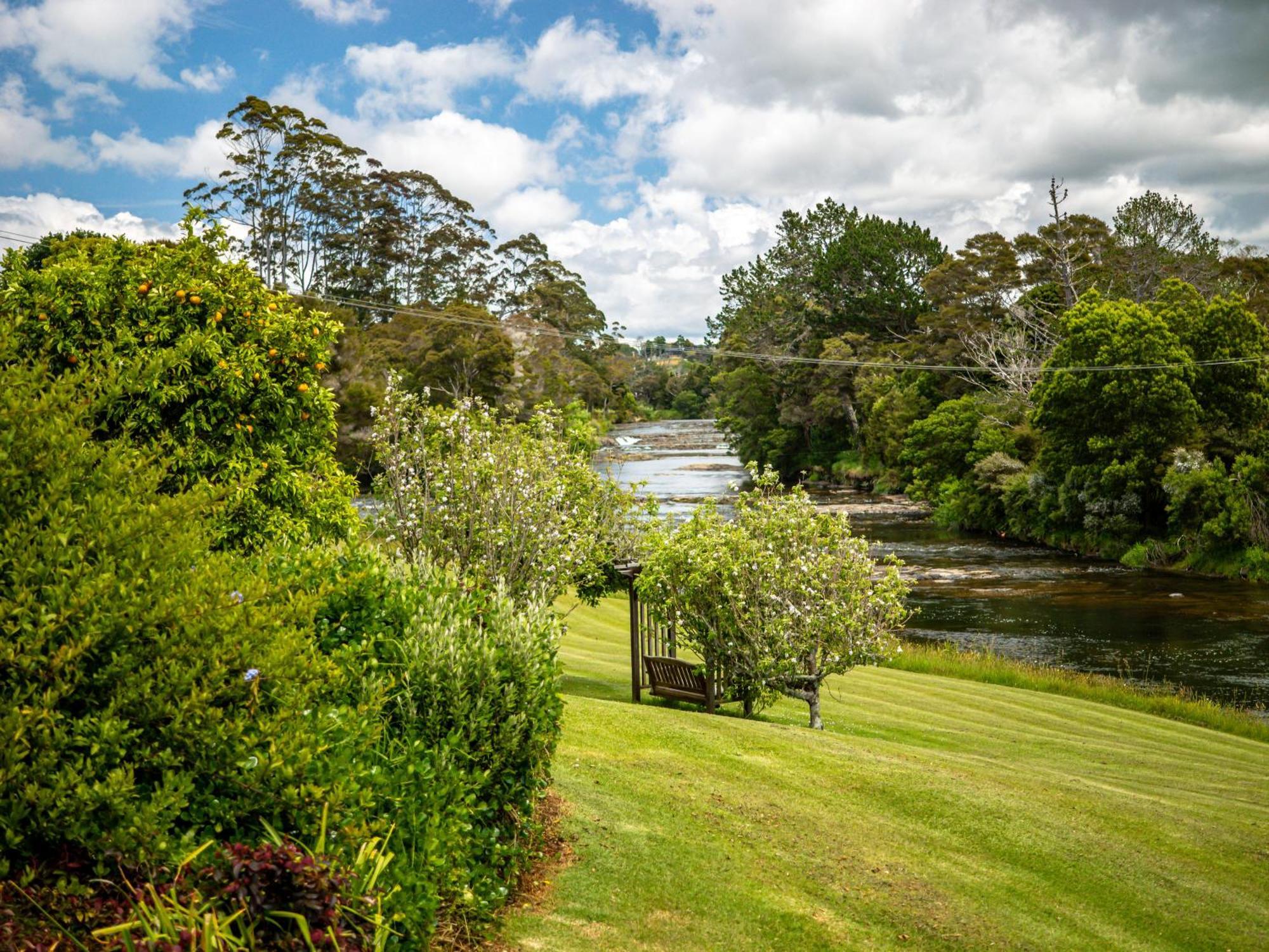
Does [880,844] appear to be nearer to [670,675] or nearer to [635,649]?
[670,675]

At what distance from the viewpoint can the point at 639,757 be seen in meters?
11.1

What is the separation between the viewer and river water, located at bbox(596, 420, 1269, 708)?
999 inches

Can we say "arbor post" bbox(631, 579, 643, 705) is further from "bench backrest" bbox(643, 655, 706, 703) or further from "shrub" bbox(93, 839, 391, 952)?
"shrub" bbox(93, 839, 391, 952)

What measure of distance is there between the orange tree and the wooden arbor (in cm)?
638

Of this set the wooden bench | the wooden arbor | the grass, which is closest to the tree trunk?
the wooden arbor

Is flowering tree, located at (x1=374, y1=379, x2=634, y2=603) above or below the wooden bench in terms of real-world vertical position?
above

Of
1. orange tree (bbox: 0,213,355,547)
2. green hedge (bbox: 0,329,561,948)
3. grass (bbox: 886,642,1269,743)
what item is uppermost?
orange tree (bbox: 0,213,355,547)

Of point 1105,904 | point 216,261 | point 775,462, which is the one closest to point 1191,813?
point 1105,904

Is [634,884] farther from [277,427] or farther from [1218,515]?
[1218,515]

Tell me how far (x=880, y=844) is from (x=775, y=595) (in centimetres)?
627

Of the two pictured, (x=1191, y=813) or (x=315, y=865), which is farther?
(x=1191, y=813)

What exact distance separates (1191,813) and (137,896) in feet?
40.3

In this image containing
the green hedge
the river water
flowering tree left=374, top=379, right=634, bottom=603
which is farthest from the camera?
the river water

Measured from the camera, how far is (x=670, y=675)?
1641 centimetres
